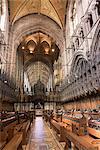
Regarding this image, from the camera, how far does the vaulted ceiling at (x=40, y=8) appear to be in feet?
70.2

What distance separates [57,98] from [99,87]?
16959 mm

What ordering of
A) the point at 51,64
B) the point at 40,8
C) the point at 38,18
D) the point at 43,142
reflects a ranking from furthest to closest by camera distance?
1. the point at 51,64
2. the point at 38,18
3. the point at 40,8
4. the point at 43,142

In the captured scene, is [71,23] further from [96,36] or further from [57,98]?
[57,98]

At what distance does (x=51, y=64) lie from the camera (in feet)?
123

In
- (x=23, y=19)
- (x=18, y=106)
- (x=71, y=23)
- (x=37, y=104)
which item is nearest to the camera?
(x=71, y=23)

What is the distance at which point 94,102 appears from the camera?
11922 mm

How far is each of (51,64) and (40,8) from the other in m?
16.6

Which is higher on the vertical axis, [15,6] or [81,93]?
[15,6]

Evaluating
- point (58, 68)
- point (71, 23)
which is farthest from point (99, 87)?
point (58, 68)

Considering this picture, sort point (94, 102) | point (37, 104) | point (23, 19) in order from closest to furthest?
point (94, 102) < point (23, 19) < point (37, 104)

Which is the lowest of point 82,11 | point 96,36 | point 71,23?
point 96,36

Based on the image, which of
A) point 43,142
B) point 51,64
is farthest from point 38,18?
point 43,142

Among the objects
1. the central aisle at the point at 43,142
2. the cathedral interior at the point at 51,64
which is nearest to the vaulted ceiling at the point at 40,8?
the cathedral interior at the point at 51,64

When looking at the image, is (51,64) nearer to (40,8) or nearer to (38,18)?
(38,18)
